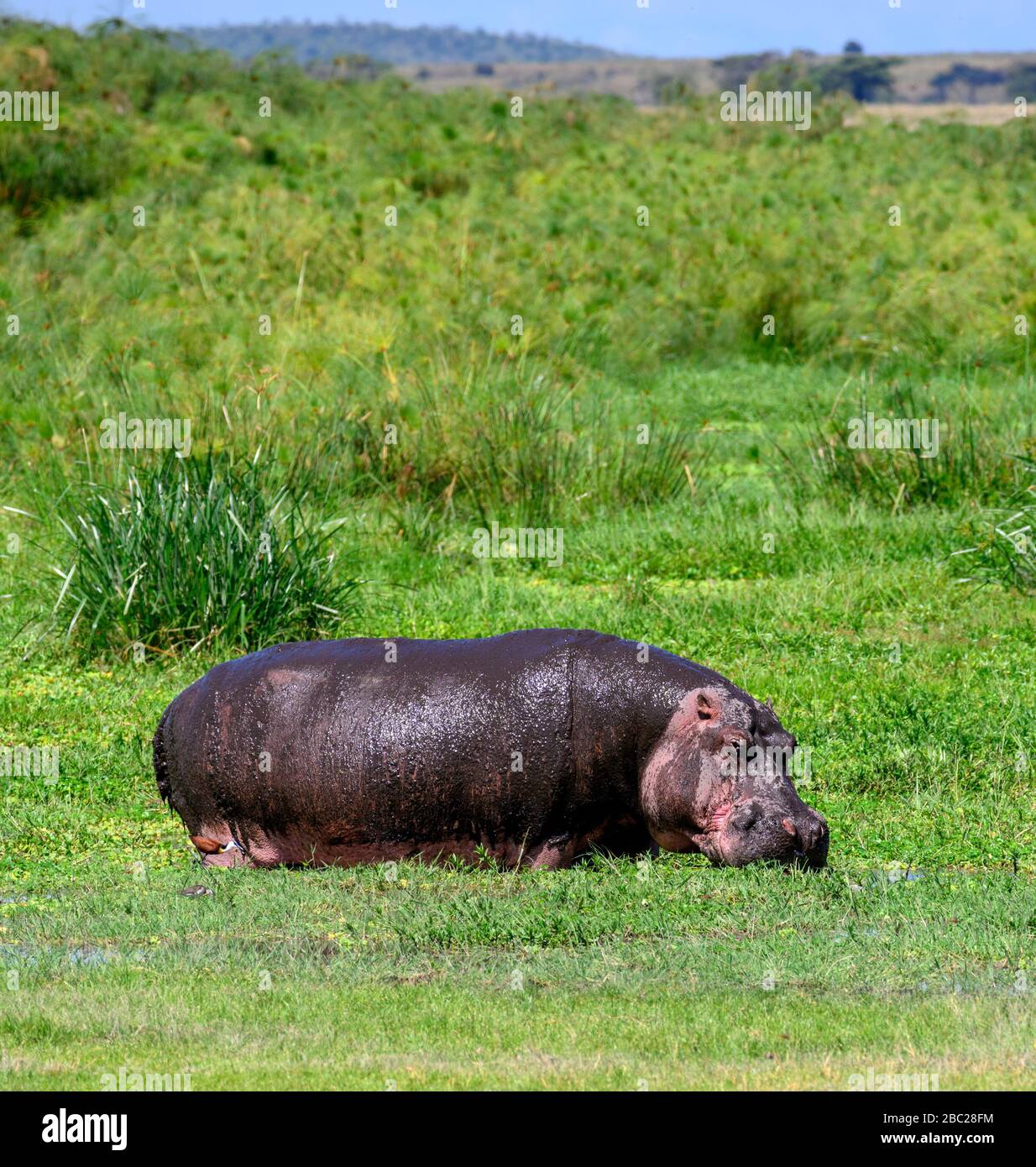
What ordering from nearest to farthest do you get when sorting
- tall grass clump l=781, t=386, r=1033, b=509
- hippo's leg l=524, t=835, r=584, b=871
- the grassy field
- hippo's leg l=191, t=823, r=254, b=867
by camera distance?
the grassy field → hippo's leg l=524, t=835, r=584, b=871 → hippo's leg l=191, t=823, r=254, b=867 → tall grass clump l=781, t=386, r=1033, b=509

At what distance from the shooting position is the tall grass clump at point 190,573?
9.80 meters

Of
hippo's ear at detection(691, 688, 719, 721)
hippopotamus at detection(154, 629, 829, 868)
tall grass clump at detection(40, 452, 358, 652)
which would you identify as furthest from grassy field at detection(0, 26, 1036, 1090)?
hippo's ear at detection(691, 688, 719, 721)

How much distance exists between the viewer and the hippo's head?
6.18 m

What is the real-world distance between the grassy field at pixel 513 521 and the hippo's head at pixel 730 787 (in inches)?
4.5

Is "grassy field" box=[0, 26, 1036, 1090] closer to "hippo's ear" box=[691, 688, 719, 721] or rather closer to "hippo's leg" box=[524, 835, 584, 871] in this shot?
"hippo's leg" box=[524, 835, 584, 871]

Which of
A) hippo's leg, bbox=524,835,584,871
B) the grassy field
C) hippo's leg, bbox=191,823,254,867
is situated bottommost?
hippo's leg, bbox=191,823,254,867

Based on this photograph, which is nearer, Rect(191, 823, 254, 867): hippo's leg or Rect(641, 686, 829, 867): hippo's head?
Rect(641, 686, 829, 867): hippo's head

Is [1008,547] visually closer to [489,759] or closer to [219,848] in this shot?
[489,759]

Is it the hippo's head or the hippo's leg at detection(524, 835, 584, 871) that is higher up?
the hippo's head

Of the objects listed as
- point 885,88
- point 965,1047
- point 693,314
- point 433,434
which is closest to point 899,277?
point 693,314

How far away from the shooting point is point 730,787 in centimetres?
619

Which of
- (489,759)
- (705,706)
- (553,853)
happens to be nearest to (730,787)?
(705,706)

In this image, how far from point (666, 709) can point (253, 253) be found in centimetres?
1627

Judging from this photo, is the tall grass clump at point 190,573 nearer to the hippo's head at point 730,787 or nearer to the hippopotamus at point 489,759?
the hippopotamus at point 489,759
